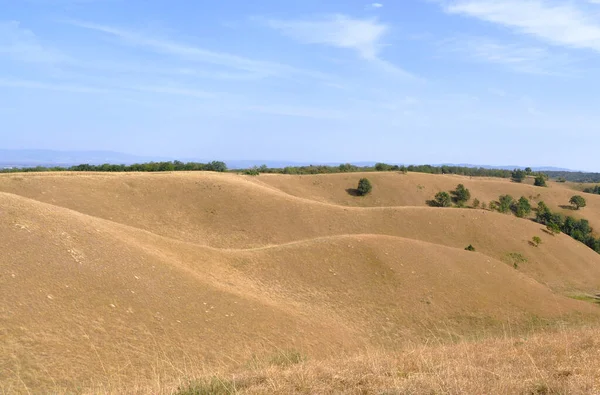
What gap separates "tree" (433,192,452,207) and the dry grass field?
974 inches

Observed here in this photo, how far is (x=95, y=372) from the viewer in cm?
1155

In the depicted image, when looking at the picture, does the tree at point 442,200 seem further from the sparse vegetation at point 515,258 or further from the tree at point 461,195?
the sparse vegetation at point 515,258

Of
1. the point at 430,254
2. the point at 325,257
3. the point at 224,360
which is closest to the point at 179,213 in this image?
the point at 325,257

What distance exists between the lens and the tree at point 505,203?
70.9 metres

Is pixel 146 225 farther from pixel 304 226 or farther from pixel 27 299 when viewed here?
pixel 27 299

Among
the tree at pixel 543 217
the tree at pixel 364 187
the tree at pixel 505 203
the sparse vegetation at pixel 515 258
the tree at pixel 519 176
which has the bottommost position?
the sparse vegetation at pixel 515 258

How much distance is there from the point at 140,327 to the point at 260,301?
6.39 m

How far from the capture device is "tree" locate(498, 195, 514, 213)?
2790 inches

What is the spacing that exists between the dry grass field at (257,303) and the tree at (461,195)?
29.0 meters

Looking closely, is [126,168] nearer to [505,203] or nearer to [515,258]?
[515,258]

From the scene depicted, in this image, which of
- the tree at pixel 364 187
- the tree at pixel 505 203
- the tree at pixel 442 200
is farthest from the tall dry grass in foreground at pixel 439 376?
the tree at pixel 505 203

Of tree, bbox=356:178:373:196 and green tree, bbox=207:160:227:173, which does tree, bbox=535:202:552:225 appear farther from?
green tree, bbox=207:160:227:173

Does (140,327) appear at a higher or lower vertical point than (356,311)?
higher

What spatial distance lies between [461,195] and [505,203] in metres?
6.89
